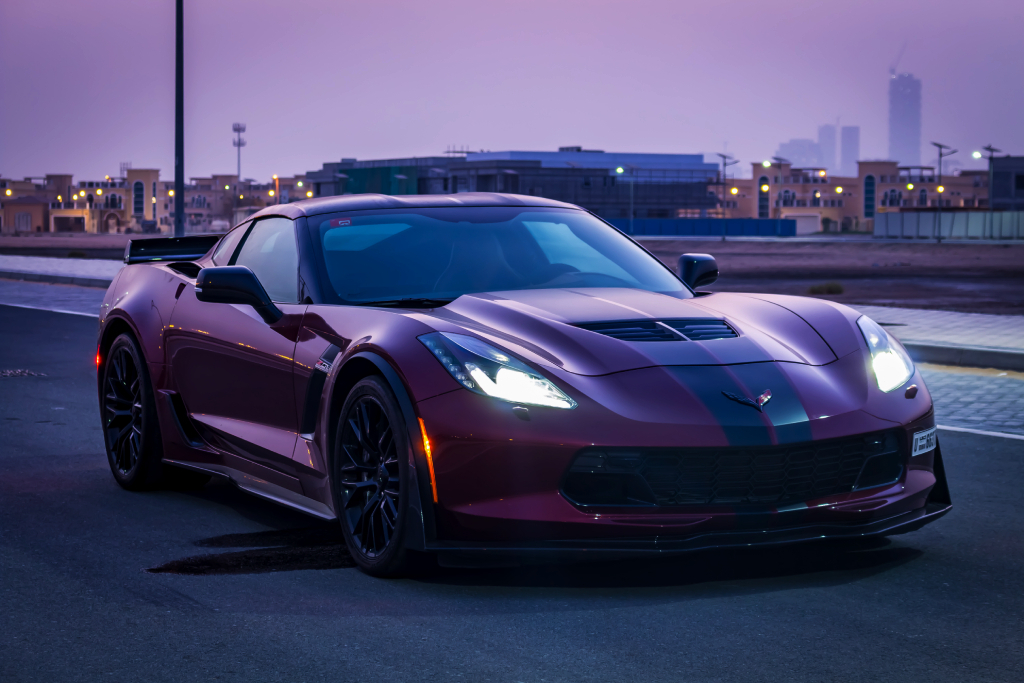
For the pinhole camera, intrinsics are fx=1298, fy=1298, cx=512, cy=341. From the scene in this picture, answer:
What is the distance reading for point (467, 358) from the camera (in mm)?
4559

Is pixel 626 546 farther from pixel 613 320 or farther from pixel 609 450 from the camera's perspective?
pixel 613 320

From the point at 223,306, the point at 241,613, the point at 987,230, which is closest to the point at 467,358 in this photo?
the point at 241,613

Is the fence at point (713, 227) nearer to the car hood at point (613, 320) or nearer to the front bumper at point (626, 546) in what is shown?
the car hood at point (613, 320)

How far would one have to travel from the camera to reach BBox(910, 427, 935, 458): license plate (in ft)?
15.6

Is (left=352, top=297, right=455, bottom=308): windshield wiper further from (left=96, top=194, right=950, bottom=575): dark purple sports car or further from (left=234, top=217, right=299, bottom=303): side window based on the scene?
(left=234, top=217, right=299, bottom=303): side window

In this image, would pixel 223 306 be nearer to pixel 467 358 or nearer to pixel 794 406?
pixel 467 358

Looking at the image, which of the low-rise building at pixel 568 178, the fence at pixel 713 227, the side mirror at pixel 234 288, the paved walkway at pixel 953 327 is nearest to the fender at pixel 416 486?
the side mirror at pixel 234 288

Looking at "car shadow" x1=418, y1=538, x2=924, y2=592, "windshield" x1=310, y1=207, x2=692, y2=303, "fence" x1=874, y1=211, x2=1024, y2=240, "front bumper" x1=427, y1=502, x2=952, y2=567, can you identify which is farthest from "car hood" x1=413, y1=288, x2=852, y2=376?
"fence" x1=874, y1=211, x2=1024, y2=240

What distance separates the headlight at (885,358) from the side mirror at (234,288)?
7.96ft

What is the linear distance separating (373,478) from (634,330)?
112 centimetres

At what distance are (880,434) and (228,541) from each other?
2.73 metres

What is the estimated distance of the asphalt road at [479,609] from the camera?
3.84 meters

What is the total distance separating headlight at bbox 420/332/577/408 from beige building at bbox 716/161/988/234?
445ft

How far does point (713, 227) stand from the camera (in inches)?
3917
